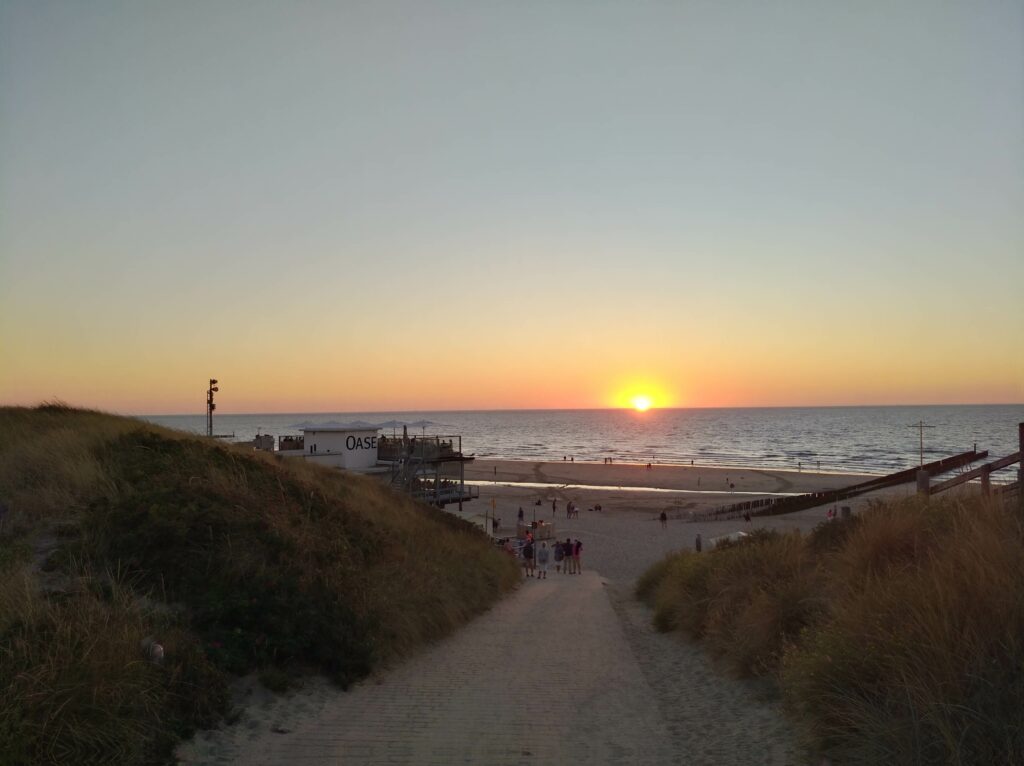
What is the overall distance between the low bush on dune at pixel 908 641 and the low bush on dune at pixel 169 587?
4.80 metres

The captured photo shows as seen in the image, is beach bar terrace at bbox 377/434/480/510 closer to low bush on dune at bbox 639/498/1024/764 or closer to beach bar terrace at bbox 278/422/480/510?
beach bar terrace at bbox 278/422/480/510

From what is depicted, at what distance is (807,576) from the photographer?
359 inches

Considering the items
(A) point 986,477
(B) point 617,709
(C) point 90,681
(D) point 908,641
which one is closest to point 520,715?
(B) point 617,709

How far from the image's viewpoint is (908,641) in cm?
521

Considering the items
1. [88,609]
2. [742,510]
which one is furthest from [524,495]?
Result: [88,609]

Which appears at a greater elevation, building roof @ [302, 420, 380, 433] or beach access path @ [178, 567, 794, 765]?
building roof @ [302, 420, 380, 433]

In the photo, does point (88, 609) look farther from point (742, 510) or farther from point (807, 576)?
point (742, 510)

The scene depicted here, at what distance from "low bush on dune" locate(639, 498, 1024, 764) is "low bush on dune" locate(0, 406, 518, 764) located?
189 inches

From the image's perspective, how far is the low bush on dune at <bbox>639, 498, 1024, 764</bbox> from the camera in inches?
175

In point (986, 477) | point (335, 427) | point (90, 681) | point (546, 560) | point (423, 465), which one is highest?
point (986, 477)

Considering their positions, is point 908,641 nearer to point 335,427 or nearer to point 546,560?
point 546,560

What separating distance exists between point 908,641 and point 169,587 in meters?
7.47

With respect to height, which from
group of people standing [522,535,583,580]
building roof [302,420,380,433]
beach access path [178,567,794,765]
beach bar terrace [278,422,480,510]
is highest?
building roof [302,420,380,433]

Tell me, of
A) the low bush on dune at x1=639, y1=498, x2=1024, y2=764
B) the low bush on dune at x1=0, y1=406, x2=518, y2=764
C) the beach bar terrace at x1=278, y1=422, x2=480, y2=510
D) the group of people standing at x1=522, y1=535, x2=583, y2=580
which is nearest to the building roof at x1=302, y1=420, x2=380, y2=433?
the beach bar terrace at x1=278, y1=422, x2=480, y2=510
